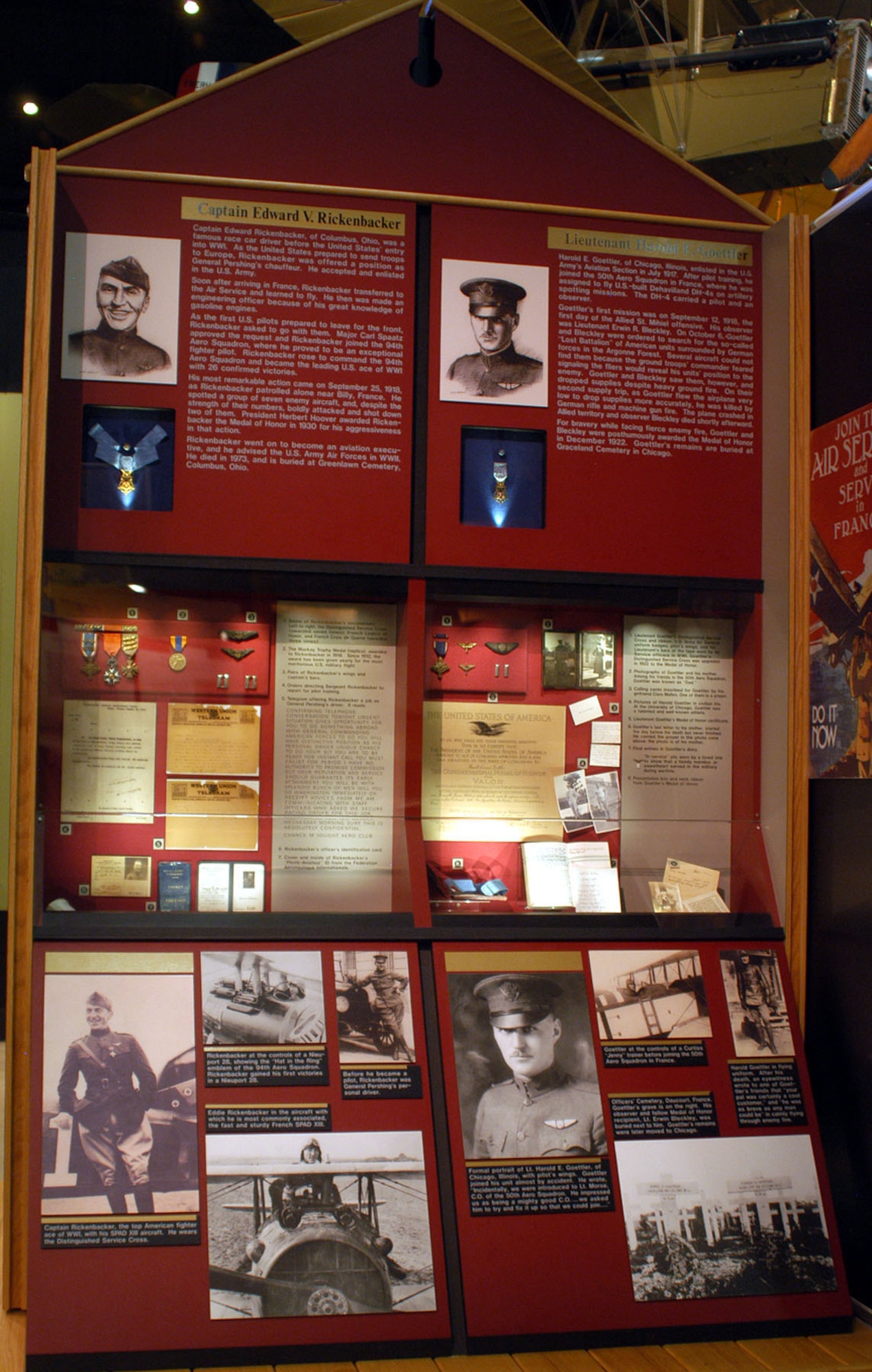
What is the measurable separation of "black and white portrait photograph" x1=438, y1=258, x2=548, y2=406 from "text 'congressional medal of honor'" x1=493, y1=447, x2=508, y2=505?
0.17 m

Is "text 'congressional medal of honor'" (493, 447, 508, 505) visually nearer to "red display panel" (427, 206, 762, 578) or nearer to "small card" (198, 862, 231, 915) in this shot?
"red display panel" (427, 206, 762, 578)

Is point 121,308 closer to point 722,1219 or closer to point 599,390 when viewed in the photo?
point 599,390

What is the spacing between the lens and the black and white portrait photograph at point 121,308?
271 centimetres

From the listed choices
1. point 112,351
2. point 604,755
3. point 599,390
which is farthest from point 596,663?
point 112,351

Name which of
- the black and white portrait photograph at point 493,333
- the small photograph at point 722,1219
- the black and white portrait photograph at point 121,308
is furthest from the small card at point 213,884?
the black and white portrait photograph at point 493,333

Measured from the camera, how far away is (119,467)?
273 cm

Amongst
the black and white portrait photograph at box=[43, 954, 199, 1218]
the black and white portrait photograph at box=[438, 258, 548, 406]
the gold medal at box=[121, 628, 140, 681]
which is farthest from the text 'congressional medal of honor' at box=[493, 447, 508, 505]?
the black and white portrait photograph at box=[43, 954, 199, 1218]

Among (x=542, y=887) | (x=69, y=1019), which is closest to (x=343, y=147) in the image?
(x=542, y=887)

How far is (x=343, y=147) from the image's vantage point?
9.26ft

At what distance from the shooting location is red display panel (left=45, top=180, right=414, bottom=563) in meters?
2.71

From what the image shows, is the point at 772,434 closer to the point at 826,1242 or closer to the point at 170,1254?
the point at 826,1242

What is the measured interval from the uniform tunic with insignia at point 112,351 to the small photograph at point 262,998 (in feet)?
5.33

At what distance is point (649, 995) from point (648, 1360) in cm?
82

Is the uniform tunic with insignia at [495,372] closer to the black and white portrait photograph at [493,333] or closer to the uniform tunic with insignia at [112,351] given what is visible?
the black and white portrait photograph at [493,333]
